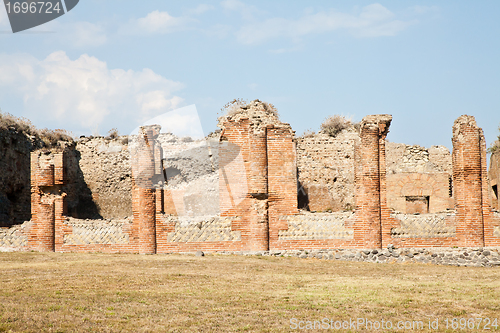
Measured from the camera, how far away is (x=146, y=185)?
1352 centimetres

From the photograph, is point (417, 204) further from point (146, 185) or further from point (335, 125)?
point (146, 185)

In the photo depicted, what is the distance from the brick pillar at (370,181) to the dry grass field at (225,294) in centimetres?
131

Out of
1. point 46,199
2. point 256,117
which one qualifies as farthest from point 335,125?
point 46,199

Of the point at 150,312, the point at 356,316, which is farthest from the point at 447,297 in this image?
the point at 150,312

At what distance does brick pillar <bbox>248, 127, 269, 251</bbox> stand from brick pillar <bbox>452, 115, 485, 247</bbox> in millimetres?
4927

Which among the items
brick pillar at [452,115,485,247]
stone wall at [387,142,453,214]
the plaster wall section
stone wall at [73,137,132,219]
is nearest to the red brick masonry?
brick pillar at [452,115,485,247]

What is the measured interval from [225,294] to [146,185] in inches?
252

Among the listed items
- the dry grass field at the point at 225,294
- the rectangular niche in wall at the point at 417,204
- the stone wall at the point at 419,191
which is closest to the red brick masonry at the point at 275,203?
the dry grass field at the point at 225,294

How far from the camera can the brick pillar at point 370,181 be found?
42.3 ft

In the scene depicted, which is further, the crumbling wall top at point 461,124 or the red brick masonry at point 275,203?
the crumbling wall top at point 461,124

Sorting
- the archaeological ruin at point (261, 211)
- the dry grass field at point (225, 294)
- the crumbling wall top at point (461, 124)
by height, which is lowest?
the dry grass field at point (225, 294)

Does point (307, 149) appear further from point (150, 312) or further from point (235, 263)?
point (150, 312)

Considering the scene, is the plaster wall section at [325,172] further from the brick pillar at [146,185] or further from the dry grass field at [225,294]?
the dry grass field at [225,294]

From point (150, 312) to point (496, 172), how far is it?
16.1 metres
